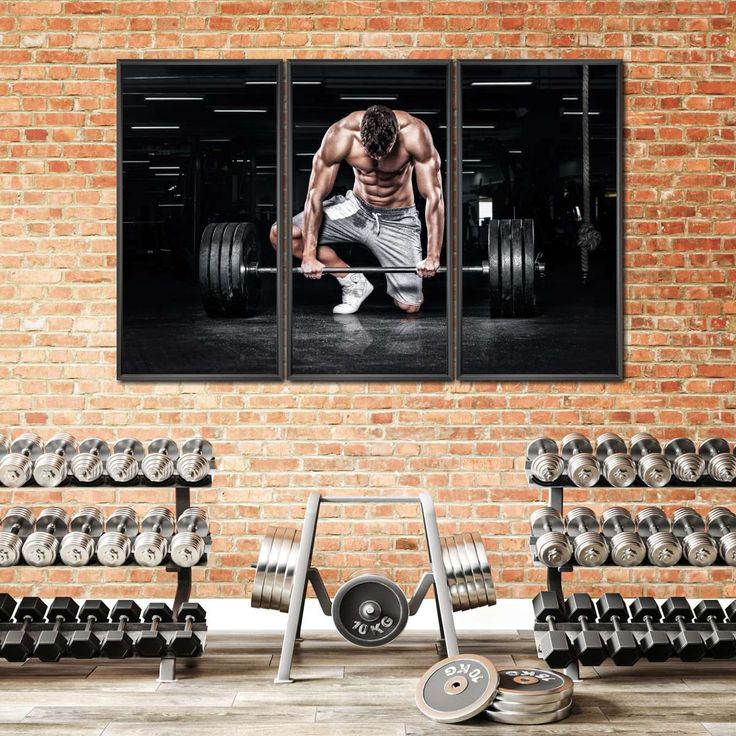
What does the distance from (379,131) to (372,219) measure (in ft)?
1.11

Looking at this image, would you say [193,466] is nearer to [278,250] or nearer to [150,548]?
[150,548]

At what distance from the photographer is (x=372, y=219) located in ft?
11.9

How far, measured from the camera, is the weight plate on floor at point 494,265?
362cm

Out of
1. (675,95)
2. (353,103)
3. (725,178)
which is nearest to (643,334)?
(725,178)

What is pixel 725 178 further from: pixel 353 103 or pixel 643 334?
pixel 353 103

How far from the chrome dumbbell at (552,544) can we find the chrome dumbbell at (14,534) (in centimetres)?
165

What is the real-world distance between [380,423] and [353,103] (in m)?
1.27

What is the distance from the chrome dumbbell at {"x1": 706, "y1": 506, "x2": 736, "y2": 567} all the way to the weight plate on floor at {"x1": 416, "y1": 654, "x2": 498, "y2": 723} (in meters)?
0.88

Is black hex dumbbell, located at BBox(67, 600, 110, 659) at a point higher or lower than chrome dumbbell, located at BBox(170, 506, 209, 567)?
lower

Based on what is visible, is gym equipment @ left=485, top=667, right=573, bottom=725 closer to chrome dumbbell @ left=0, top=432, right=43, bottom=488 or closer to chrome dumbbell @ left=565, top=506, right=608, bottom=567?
chrome dumbbell @ left=565, top=506, right=608, bottom=567

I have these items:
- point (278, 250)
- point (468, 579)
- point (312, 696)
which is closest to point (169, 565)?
point (312, 696)

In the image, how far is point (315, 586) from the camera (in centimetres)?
302

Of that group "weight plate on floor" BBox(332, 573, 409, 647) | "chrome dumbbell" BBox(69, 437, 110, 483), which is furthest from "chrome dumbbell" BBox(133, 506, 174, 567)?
"weight plate on floor" BBox(332, 573, 409, 647)

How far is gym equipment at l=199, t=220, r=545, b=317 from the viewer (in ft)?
11.8
